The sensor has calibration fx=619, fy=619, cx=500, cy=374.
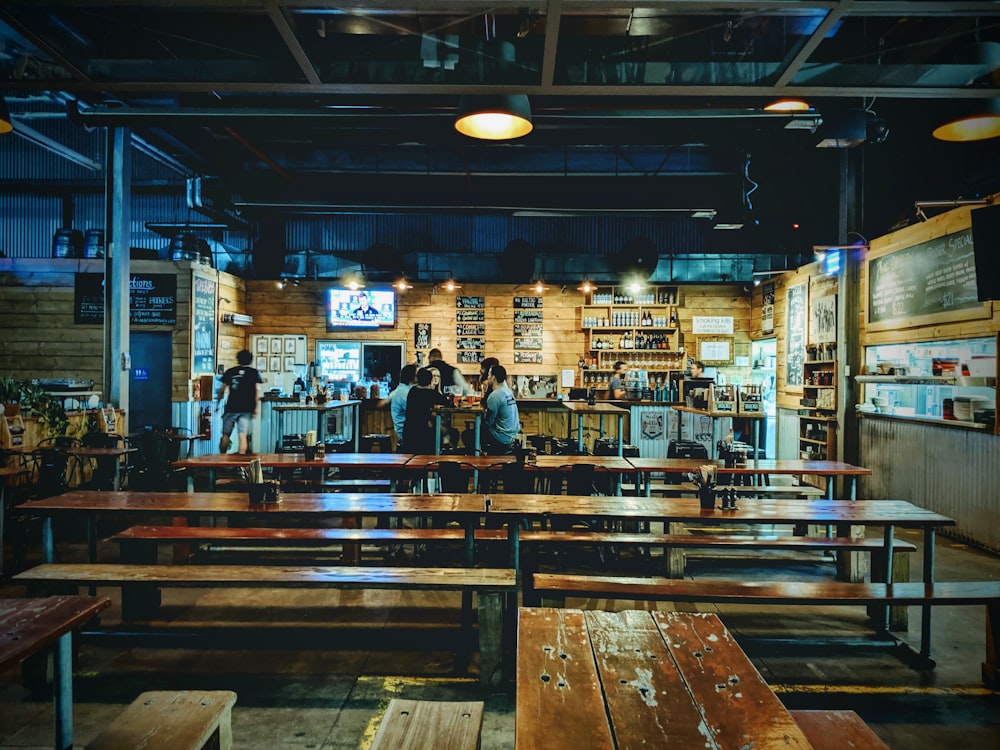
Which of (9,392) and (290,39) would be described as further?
(9,392)

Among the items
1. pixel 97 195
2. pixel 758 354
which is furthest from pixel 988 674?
pixel 97 195

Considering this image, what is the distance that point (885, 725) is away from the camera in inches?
114

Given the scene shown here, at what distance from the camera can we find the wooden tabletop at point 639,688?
146 cm

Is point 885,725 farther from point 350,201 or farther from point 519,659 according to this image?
point 350,201

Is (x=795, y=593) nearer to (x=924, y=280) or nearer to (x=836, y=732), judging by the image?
(x=836, y=732)

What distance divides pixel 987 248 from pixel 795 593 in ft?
12.1

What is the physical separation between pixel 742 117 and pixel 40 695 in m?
7.67

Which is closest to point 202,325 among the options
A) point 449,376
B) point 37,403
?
point 37,403

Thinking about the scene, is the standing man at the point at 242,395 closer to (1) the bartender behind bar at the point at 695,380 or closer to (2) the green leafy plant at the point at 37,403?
(2) the green leafy plant at the point at 37,403

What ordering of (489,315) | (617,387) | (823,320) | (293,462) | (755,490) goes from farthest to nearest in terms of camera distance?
1. (489,315)
2. (617,387)
3. (823,320)
4. (755,490)
5. (293,462)

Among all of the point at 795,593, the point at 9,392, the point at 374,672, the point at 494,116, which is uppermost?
the point at 494,116

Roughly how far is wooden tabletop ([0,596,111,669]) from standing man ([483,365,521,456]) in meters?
4.37

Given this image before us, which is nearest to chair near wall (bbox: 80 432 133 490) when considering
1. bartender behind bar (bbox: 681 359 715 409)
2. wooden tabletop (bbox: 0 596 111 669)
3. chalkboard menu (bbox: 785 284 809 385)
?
wooden tabletop (bbox: 0 596 111 669)

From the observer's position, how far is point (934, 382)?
267 inches
